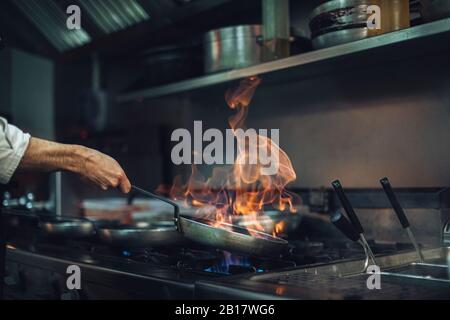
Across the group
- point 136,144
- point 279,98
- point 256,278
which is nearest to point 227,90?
point 279,98

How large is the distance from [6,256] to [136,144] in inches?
55.4

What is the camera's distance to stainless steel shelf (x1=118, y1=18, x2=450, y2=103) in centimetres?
157

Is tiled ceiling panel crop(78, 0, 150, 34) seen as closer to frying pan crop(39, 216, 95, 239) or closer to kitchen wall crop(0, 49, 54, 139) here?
kitchen wall crop(0, 49, 54, 139)

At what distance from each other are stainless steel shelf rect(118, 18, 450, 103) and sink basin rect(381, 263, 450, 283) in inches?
25.5

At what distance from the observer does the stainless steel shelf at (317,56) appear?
5.15 feet

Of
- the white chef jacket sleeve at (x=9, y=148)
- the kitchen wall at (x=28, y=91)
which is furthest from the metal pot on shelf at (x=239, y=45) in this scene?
the kitchen wall at (x=28, y=91)

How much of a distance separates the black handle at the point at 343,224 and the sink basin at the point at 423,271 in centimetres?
12

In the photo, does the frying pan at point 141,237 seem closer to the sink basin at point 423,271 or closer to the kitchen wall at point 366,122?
the sink basin at point 423,271

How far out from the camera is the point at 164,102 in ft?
10.6

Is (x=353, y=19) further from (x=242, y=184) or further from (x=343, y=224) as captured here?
(x=242, y=184)

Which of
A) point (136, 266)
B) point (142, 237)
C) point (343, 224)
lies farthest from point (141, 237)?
point (343, 224)

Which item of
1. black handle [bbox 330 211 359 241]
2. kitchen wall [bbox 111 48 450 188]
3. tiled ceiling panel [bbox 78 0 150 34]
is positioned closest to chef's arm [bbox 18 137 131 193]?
black handle [bbox 330 211 359 241]

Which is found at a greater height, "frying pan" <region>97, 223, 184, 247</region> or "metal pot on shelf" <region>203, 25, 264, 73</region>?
"metal pot on shelf" <region>203, 25, 264, 73</region>

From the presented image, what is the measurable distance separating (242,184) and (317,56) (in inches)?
33.1
